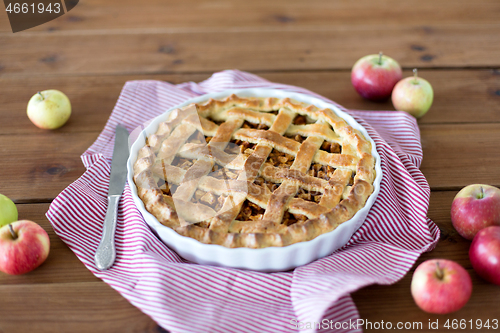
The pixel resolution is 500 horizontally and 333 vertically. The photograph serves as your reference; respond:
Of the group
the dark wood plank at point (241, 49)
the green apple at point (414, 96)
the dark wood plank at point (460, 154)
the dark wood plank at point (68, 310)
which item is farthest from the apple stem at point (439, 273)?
the dark wood plank at point (241, 49)

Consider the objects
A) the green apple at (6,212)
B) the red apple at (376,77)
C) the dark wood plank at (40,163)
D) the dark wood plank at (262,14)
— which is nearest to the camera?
the green apple at (6,212)

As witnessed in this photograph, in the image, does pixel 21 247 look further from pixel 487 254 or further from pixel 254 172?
pixel 487 254

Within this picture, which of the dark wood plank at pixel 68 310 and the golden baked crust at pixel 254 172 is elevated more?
the golden baked crust at pixel 254 172

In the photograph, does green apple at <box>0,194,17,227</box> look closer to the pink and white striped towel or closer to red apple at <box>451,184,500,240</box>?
the pink and white striped towel

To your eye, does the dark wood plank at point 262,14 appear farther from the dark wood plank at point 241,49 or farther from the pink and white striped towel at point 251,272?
the pink and white striped towel at point 251,272

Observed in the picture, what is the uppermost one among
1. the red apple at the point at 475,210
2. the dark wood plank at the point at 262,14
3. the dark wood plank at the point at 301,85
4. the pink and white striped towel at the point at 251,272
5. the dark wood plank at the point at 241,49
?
the dark wood plank at the point at 262,14

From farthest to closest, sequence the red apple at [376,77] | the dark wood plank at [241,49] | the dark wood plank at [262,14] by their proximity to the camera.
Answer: the dark wood plank at [262,14] < the dark wood plank at [241,49] < the red apple at [376,77]

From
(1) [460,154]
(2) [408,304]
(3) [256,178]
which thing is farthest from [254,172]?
(1) [460,154]

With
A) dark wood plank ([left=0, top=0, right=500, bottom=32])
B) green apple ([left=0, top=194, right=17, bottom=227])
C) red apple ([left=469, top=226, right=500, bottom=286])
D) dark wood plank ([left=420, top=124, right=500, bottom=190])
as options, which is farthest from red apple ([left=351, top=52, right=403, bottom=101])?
green apple ([left=0, top=194, right=17, bottom=227])
